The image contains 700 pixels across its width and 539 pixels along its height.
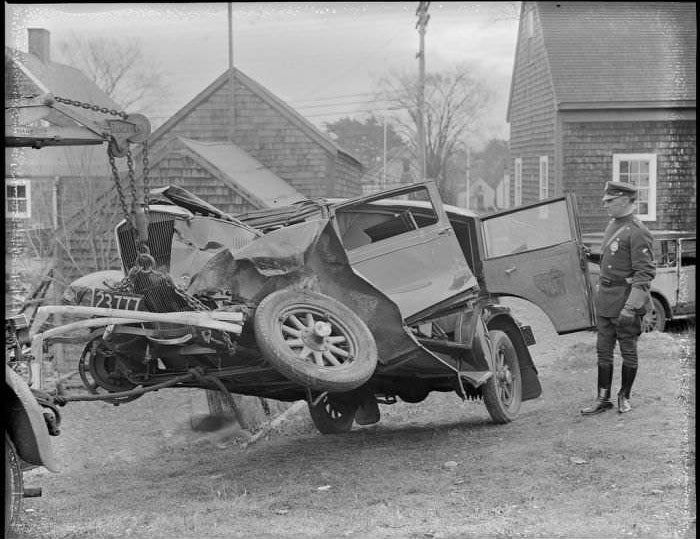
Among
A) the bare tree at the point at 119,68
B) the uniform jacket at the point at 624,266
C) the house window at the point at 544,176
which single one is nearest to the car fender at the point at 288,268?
the uniform jacket at the point at 624,266

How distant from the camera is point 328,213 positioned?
7516 mm

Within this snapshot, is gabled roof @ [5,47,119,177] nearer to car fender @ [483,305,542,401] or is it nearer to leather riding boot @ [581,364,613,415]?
car fender @ [483,305,542,401]

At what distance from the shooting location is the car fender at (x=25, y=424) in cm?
487

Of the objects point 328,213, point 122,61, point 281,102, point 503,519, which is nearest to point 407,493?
point 503,519

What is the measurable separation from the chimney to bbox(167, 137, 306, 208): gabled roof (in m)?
7.29

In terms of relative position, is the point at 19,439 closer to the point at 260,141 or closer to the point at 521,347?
the point at 521,347

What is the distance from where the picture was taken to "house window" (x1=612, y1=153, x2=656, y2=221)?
20.7 meters

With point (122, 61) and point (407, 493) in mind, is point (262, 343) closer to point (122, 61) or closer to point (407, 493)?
point (407, 493)

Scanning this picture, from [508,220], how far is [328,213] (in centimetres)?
209

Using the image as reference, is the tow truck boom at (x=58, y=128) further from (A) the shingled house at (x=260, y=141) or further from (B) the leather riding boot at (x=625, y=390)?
(A) the shingled house at (x=260, y=141)

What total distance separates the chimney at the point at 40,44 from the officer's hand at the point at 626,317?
5.12 m

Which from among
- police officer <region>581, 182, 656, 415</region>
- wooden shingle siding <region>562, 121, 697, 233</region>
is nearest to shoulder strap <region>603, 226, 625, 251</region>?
police officer <region>581, 182, 656, 415</region>

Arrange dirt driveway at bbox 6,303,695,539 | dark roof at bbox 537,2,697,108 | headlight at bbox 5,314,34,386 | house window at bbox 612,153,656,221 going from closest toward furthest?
headlight at bbox 5,314,34,386, dirt driveway at bbox 6,303,695,539, dark roof at bbox 537,2,697,108, house window at bbox 612,153,656,221

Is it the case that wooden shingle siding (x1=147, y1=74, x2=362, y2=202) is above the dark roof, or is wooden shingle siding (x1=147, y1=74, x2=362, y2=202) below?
below
